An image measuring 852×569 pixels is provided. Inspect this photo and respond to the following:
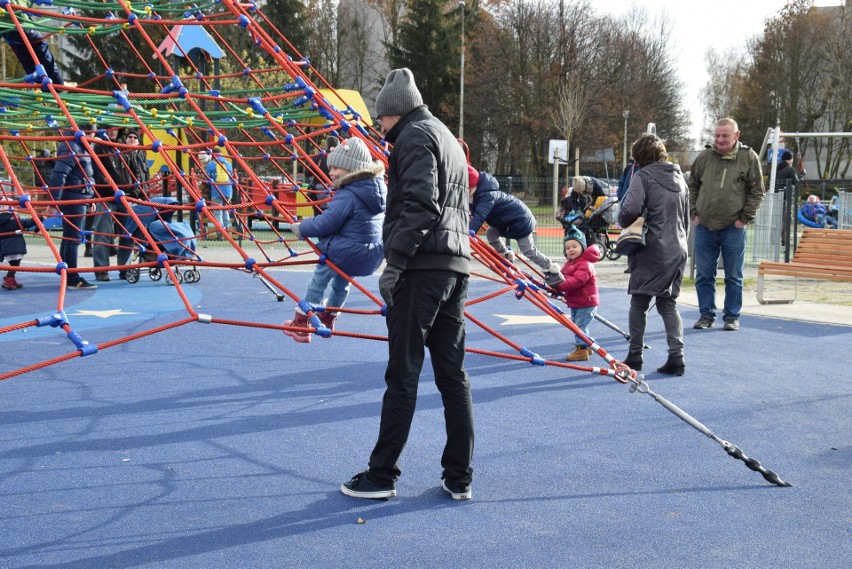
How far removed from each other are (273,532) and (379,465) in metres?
0.52

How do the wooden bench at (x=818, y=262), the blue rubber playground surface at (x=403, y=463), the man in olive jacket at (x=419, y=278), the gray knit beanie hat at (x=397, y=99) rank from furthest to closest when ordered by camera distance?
the wooden bench at (x=818, y=262)
the gray knit beanie hat at (x=397, y=99)
the man in olive jacket at (x=419, y=278)
the blue rubber playground surface at (x=403, y=463)

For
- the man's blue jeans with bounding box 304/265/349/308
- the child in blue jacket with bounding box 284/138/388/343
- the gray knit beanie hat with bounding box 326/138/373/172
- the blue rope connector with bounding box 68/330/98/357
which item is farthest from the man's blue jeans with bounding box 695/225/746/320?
the blue rope connector with bounding box 68/330/98/357

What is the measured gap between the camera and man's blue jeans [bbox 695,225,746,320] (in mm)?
7383

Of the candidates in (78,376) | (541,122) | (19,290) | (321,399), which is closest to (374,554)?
(321,399)

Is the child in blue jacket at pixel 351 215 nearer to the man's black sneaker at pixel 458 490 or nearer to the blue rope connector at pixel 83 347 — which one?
the blue rope connector at pixel 83 347

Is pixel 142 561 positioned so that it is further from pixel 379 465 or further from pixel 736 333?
pixel 736 333

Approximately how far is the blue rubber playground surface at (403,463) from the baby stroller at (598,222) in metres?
7.07

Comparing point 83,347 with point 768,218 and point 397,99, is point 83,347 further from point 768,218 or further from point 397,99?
point 768,218

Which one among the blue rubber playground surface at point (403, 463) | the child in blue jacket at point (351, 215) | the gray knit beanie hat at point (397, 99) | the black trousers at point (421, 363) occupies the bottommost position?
the blue rubber playground surface at point (403, 463)

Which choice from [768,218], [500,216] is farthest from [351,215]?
[768,218]

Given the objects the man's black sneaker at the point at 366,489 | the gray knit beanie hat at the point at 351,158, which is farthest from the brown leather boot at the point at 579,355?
the man's black sneaker at the point at 366,489

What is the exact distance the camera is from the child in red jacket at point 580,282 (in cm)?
609

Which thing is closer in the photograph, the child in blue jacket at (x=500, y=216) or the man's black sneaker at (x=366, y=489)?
the man's black sneaker at (x=366, y=489)

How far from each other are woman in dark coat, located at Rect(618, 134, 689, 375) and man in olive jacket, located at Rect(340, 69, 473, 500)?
264 cm
